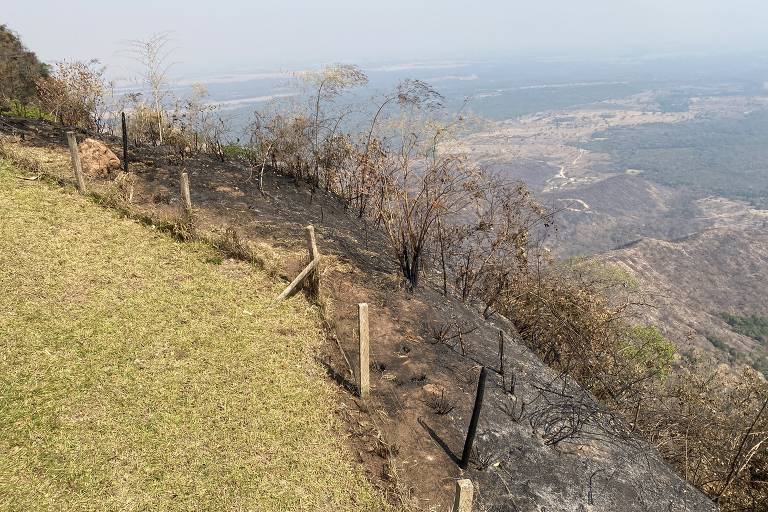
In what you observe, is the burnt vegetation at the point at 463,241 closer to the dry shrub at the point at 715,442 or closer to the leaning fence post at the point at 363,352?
the dry shrub at the point at 715,442

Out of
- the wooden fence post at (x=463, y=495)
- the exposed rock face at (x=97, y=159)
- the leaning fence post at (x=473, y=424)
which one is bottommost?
the leaning fence post at (x=473, y=424)

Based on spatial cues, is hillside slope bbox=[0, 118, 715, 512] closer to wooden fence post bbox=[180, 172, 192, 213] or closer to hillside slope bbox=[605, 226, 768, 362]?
wooden fence post bbox=[180, 172, 192, 213]

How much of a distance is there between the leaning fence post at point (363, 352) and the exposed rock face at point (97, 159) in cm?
907

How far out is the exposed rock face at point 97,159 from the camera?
1198 cm

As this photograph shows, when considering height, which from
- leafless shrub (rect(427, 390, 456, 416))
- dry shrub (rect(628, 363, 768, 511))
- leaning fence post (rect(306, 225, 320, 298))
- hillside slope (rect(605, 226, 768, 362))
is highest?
leaning fence post (rect(306, 225, 320, 298))

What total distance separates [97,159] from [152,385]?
833cm

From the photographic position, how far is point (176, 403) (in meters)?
6.02

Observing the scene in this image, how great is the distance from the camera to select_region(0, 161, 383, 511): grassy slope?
503 cm

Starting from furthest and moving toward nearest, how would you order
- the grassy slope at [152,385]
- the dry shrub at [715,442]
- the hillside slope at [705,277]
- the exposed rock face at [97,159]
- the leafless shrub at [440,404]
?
the hillside slope at [705,277], the exposed rock face at [97,159], the dry shrub at [715,442], the leafless shrub at [440,404], the grassy slope at [152,385]

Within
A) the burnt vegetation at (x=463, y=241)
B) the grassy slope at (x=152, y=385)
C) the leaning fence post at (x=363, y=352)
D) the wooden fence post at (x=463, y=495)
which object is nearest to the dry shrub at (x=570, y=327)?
the burnt vegetation at (x=463, y=241)

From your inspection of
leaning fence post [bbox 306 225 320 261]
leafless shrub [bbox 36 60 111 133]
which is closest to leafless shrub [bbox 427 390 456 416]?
leaning fence post [bbox 306 225 320 261]

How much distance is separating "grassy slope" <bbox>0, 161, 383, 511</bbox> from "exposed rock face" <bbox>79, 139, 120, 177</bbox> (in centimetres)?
296

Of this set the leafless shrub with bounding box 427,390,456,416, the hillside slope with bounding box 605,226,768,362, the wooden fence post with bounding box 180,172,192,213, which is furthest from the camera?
the hillside slope with bounding box 605,226,768,362

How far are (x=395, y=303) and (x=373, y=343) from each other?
1467 mm
